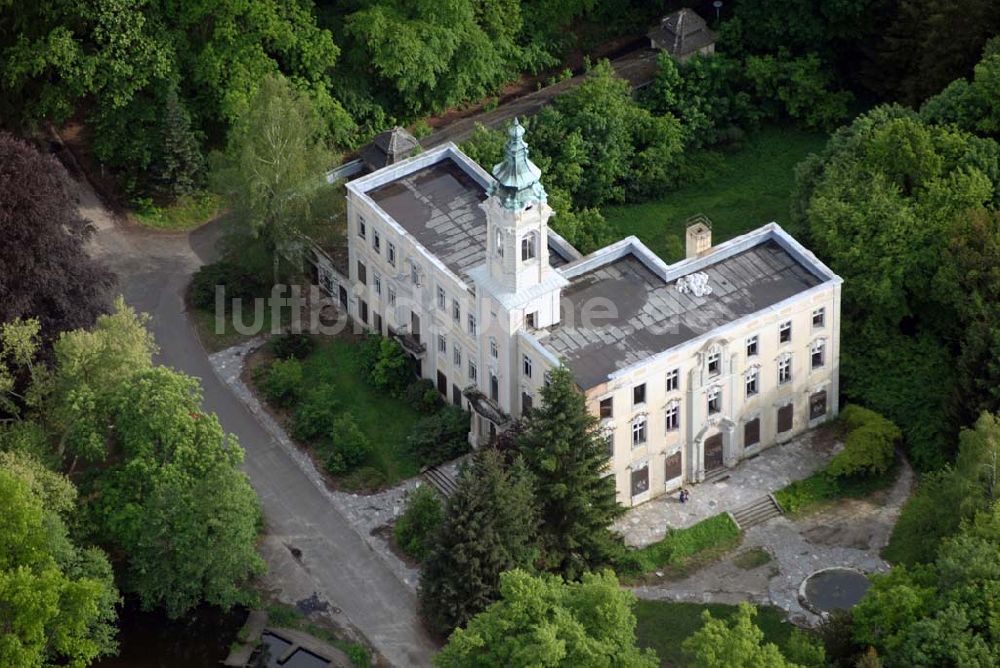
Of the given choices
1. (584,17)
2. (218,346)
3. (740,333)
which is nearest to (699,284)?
(740,333)

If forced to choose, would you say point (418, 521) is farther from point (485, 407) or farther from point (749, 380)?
point (749, 380)

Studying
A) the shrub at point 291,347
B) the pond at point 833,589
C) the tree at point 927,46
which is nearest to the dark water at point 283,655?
the shrub at point 291,347

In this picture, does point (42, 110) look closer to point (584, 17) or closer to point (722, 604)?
point (584, 17)

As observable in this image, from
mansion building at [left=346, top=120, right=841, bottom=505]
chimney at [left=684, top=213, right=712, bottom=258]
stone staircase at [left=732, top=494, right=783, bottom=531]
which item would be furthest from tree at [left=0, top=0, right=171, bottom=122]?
stone staircase at [left=732, top=494, right=783, bottom=531]

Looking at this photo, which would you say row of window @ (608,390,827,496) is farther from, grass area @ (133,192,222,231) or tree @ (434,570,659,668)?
grass area @ (133,192,222,231)

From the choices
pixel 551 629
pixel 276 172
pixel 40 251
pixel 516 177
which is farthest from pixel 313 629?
pixel 276 172

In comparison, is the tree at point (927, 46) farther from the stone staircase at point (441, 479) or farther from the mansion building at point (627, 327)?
the stone staircase at point (441, 479)
